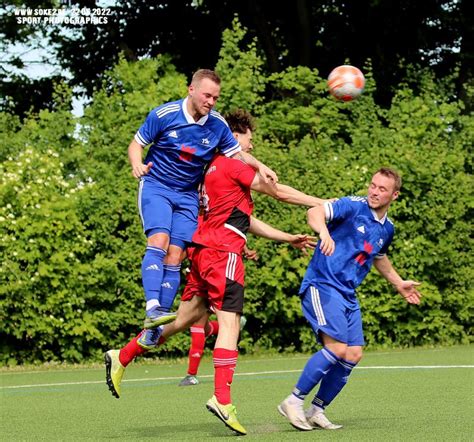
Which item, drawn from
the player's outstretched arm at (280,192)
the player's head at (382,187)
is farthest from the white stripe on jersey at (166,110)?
the player's head at (382,187)

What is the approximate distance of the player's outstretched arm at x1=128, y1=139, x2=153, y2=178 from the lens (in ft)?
28.0

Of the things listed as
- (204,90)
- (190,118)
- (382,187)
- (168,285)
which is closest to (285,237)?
(382,187)

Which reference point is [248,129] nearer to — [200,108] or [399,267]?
[200,108]

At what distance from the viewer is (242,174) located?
876 centimetres

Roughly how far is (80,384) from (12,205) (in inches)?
160

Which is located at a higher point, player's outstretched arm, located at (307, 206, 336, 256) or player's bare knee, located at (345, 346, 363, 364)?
player's outstretched arm, located at (307, 206, 336, 256)

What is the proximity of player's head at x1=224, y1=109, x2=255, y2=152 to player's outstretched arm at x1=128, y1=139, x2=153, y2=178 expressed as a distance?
2.83 ft

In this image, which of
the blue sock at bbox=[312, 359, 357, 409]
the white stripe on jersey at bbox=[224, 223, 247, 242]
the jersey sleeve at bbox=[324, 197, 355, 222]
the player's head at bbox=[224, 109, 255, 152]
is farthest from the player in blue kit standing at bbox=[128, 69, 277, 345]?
the blue sock at bbox=[312, 359, 357, 409]

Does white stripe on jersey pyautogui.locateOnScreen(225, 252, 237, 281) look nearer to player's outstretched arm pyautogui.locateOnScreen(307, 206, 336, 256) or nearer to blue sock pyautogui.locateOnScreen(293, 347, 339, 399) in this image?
player's outstretched arm pyautogui.locateOnScreen(307, 206, 336, 256)

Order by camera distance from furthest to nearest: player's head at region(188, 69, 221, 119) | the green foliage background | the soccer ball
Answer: the green foliage background → the soccer ball → player's head at region(188, 69, 221, 119)

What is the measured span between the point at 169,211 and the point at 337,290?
4.95 feet

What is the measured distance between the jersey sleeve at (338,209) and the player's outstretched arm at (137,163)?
53.1 inches

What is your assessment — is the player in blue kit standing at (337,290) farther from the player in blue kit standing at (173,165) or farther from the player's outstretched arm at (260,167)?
the player in blue kit standing at (173,165)

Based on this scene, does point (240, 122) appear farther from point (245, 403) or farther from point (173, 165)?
point (245, 403)
